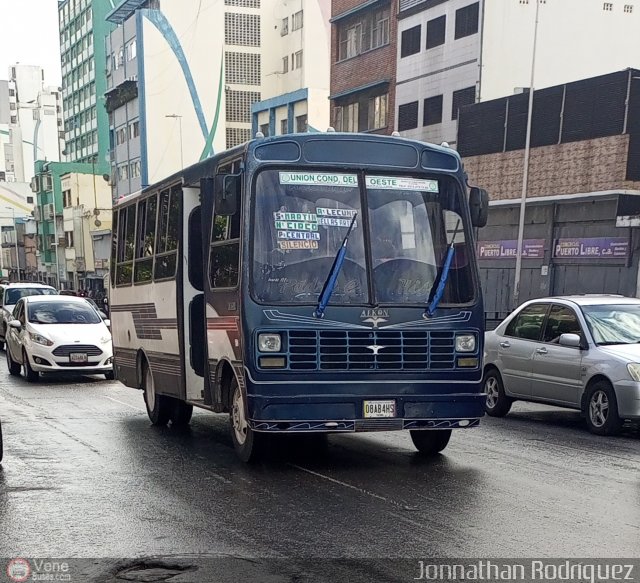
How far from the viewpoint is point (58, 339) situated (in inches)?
724

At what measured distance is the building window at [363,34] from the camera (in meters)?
47.0

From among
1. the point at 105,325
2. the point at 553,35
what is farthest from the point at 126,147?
the point at 105,325

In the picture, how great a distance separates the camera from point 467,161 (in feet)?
125

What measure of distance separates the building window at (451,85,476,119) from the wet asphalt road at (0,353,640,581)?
30.2 metres

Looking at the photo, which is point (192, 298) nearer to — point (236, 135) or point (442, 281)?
point (442, 281)

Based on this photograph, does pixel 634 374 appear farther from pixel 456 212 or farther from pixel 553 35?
pixel 553 35

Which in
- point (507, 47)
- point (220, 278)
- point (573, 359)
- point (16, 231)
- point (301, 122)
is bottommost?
point (16, 231)

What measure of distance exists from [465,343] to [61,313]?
43.9 ft

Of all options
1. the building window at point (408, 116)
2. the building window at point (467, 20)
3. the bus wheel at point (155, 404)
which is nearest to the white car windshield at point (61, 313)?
the bus wheel at point (155, 404)

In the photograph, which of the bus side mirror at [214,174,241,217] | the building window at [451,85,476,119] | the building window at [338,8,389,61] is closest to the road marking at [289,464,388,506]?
the bus side mirror at [214,174,241,217]

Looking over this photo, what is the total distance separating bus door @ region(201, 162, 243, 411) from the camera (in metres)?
8.35

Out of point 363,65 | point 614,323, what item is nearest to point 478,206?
point 614,323

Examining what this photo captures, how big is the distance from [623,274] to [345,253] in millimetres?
24590

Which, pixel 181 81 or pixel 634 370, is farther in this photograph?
pixel 181 81
